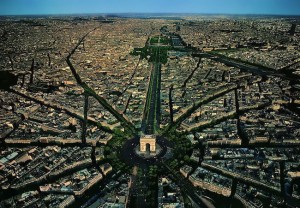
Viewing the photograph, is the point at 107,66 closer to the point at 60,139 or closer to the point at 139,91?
the point at 139,91

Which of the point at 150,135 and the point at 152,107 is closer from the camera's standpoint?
the point at 150,135

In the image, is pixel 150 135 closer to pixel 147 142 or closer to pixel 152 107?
pixel 147 142

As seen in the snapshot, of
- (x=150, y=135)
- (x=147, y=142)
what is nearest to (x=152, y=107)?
(x=150, y=135)

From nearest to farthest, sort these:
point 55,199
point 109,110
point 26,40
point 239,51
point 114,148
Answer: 1. point 55,199
2. point 114,148
3. point 109,110
4. point 239,51
5. point 26,40

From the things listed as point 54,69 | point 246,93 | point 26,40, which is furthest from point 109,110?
point 26,40

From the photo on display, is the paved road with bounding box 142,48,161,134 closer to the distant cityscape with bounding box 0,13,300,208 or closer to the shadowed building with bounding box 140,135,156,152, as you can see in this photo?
the distant cityscape with bounding box 0,13,300,208

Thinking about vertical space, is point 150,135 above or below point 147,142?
above

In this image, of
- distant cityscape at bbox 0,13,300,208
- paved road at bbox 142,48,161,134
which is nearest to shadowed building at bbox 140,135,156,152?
distant cityscape at bbox 0,13,300,208

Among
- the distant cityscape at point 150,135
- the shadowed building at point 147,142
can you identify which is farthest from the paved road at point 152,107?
the shadowed building at point 147,142
